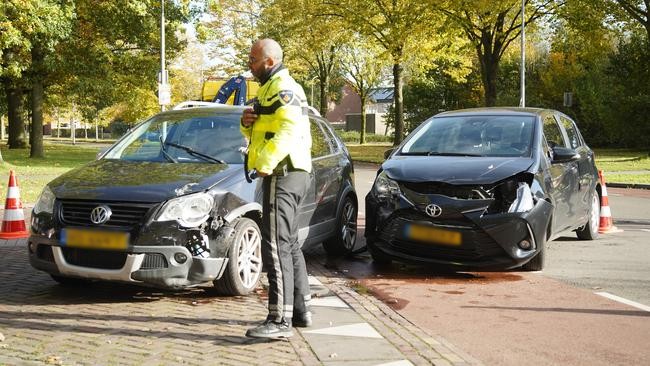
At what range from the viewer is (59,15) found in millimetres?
22641

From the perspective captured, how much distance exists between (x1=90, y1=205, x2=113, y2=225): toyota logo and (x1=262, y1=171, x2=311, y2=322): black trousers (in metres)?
1.42

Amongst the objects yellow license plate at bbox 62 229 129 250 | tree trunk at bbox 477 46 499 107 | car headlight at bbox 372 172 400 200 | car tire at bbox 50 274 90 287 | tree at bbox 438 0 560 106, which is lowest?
car tire at bbox 50 274 90 287

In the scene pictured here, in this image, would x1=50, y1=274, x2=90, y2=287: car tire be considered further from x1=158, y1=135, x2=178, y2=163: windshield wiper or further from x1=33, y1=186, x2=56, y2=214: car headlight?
x1=158, y1=135, x2=178, y2=163: windshield wiper

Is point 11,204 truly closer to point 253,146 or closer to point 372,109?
point 253,146

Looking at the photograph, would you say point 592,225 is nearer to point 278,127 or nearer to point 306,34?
point 278,127

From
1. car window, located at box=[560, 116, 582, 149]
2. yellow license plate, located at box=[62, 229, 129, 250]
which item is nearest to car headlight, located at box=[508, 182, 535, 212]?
car window, located at box=[560, 116, 582, 149]

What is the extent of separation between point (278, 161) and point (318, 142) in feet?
10.1

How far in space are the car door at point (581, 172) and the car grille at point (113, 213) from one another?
4.95m

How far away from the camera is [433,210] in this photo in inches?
260

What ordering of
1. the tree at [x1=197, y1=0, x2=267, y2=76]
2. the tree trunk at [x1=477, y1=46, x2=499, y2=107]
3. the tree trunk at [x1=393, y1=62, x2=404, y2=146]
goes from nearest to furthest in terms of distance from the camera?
the tree trunk at [x1=477, y1=46, x2=499, y2=107] → the tree trunk at [x1=393, y1=62, x2=404, y2=146] → the tree at [x1=197, y1=0, x2=267, y2=76]

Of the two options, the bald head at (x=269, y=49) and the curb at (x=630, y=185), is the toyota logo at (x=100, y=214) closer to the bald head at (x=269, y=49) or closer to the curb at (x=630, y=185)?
the bald head at (x=269, y=49)

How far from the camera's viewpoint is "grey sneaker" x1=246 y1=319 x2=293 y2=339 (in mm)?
4562

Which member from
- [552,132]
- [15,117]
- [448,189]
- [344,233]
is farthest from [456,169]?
[15,117]

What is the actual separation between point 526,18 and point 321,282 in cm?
2626
